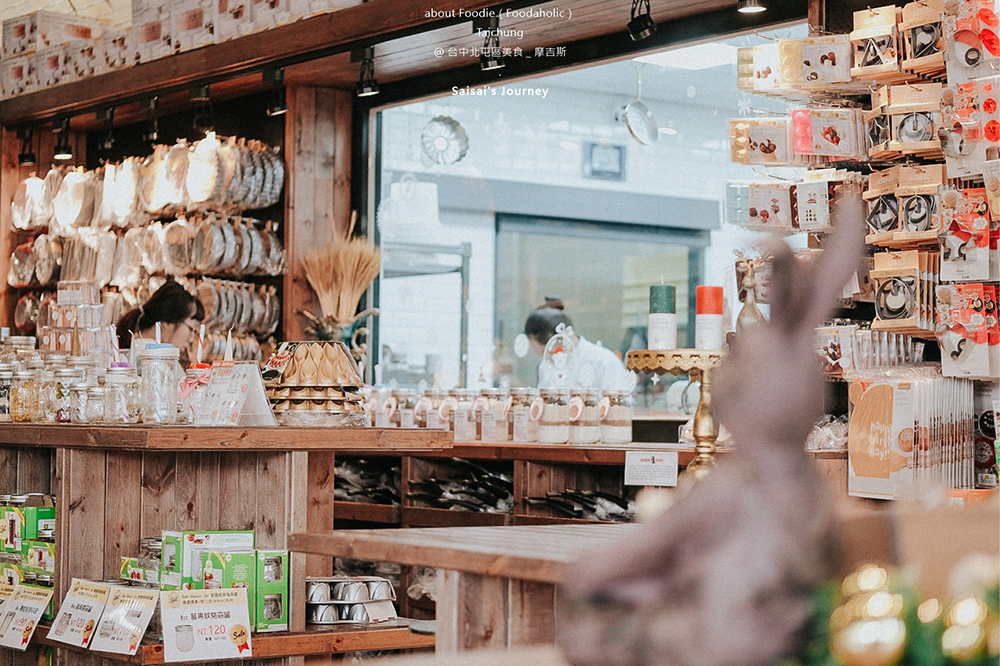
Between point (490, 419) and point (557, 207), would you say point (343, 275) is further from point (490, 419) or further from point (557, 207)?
point (557, 207)

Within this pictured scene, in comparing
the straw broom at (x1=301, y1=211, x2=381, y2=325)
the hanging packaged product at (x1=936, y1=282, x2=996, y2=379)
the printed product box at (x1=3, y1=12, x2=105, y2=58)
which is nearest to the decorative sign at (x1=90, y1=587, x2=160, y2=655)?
the hanging packaged product at (x1=936, y1=282, x2=996, y2=379)

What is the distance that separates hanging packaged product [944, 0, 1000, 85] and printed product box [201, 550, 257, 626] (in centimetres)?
207

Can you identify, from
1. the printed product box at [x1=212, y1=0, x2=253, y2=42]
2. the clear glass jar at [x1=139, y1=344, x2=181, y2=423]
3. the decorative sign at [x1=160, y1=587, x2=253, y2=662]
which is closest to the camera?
the decorative sign at [x1=160, y1=587, x2=253, y2=662]

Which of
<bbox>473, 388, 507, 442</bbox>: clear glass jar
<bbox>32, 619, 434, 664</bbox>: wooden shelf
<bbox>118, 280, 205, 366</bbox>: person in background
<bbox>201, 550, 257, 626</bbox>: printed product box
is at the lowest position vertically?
<bbox>32, 619, 434, 664</bbox>: wooden shelf

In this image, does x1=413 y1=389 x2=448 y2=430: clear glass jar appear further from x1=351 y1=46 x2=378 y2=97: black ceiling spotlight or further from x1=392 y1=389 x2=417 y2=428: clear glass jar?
x1=351 y1=46 x2=378 y2=97: black ceiling spotlight

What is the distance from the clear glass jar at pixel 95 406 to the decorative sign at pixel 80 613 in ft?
1.51

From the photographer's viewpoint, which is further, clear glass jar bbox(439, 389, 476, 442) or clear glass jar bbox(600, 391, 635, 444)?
clear glass jar bbox(439, 389, 476, 442)

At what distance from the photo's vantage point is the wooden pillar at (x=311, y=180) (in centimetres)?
606

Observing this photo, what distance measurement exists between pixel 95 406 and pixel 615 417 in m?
2.06

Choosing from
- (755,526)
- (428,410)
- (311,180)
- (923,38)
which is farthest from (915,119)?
(311,180)

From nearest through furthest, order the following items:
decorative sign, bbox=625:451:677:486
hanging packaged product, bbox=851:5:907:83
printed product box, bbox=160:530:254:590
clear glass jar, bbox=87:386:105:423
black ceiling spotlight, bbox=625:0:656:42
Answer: printed product box, bbox=160:530:254:590 → clear glass jar, bbox=87:386:105:423 → hanging packaged product, bbox=851:5:907:83 → decorative sign, bbox=625:451:677:486 → black ceiling spotlight, bbox=625:0:656:42

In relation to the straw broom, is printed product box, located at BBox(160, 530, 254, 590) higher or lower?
lower

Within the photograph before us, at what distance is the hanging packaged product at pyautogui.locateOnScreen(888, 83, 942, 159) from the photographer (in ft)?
11.0

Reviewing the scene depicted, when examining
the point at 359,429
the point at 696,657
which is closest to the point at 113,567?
the point at 359,429
